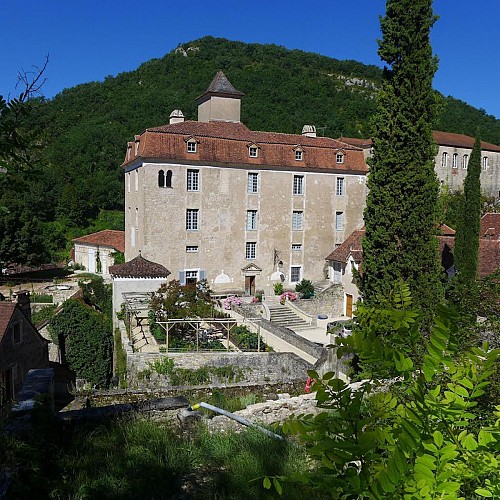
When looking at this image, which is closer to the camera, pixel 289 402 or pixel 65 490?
pixel 65 490

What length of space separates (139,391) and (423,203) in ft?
35.4

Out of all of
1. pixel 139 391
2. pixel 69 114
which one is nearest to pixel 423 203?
pixel 139 391

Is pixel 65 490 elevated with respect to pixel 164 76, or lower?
lower

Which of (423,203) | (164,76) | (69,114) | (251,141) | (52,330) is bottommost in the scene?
(52,330)

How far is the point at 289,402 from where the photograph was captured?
30.7 ft

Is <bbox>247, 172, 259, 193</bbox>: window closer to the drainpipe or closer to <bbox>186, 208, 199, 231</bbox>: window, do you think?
<bbox>186, 208, 199, 231</bbox>: window

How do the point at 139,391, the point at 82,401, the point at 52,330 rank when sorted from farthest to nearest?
1. the point at 52,330
2. the point at 139,391
3. the point at 82,401

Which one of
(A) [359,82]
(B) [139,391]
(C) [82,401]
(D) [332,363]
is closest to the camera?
(C) [82,401]

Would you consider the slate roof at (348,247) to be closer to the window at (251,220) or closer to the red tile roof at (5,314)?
the window at (251,220)

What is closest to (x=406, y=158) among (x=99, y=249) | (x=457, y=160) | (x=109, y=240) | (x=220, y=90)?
(x=220, y=90)

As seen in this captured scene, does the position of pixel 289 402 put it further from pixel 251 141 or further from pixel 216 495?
pixel 251 141

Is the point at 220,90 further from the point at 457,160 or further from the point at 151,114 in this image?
the point at 151,114

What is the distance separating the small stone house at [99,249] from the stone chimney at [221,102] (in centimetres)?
1639

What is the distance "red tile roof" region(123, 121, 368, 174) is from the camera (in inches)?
1069
